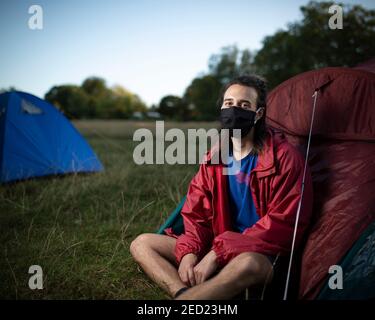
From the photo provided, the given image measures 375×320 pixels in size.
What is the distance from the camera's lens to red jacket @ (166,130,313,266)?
2320 mm

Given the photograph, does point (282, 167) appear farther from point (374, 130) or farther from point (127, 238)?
point (127, 238)

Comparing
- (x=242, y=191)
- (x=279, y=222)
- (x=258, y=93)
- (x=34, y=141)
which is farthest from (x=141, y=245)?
(x=34, y=141)

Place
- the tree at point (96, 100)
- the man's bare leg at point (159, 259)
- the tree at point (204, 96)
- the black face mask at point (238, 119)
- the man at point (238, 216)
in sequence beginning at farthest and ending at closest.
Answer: the tree at point (96, 100) < the tree at point (204, 96) < the black face mask at point (238, 119) < the man's bare leg at point (159, 259) < the man at point (238, 216)

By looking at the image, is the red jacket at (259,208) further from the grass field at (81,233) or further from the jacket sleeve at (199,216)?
the grass field at (81,233)

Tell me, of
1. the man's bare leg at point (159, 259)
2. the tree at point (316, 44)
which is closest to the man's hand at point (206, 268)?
the man's bare leg at point (159, 259)

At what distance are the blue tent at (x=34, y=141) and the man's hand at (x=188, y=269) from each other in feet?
12.1

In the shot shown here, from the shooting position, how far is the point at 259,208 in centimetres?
254

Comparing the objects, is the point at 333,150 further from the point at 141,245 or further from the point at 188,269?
the point at 141,245

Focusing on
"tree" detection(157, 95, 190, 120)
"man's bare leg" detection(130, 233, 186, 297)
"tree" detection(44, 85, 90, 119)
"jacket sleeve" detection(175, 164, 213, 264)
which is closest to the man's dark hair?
"jacket sleeve" detection(175, 164, 213, 264)

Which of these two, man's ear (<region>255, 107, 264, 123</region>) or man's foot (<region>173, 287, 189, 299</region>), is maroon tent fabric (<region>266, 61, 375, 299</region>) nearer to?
man's ear (<region>255, 107, 264, 123</region>)

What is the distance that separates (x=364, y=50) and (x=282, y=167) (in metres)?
20.4

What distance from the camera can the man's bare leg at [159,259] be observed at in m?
2.47

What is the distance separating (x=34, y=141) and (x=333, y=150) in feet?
16.7
